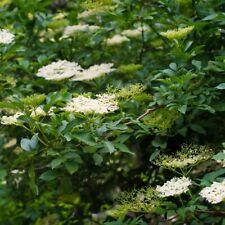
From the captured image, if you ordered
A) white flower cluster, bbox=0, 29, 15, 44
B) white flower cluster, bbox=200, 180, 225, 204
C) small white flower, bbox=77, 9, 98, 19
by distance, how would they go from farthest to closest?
small white flower, bbox=77, 9, 98, 19 → white flower cluster, bbox=0, 29, 15, 44 → white flower cluster, bbox=200, 180, 225, 204

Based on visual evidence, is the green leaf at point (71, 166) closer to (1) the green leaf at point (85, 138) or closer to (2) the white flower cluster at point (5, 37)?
(1) the green leaf at point (85, 138)

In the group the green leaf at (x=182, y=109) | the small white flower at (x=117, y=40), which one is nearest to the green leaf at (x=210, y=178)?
the green leaf at (x=182, y=109)

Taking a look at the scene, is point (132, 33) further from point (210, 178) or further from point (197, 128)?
point (210, 178)

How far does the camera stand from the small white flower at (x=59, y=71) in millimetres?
1959

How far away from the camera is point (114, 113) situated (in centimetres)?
196

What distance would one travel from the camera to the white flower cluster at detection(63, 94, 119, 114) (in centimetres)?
163

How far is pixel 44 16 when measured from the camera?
2.50 metres

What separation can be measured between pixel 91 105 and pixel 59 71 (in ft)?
1.32

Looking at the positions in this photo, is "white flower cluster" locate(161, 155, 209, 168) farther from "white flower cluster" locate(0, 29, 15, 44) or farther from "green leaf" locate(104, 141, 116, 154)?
"white flower cluster" locate(0, 29, 15, 44)

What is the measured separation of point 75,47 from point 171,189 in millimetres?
1053

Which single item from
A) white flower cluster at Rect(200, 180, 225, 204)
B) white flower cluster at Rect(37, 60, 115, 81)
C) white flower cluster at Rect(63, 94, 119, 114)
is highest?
white flower cluster at Rect(63, 94, 119, 114)

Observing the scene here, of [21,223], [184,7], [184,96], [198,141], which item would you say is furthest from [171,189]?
[21,223]

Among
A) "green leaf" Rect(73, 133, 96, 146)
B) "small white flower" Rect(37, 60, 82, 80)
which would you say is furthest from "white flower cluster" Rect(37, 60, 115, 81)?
"green leaf" Rect(73, 133, 96, 146)

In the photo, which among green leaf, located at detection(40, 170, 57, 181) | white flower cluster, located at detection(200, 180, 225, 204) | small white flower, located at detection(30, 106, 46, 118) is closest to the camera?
white flower cluster, located at detection(200, 180, 225, 204)
